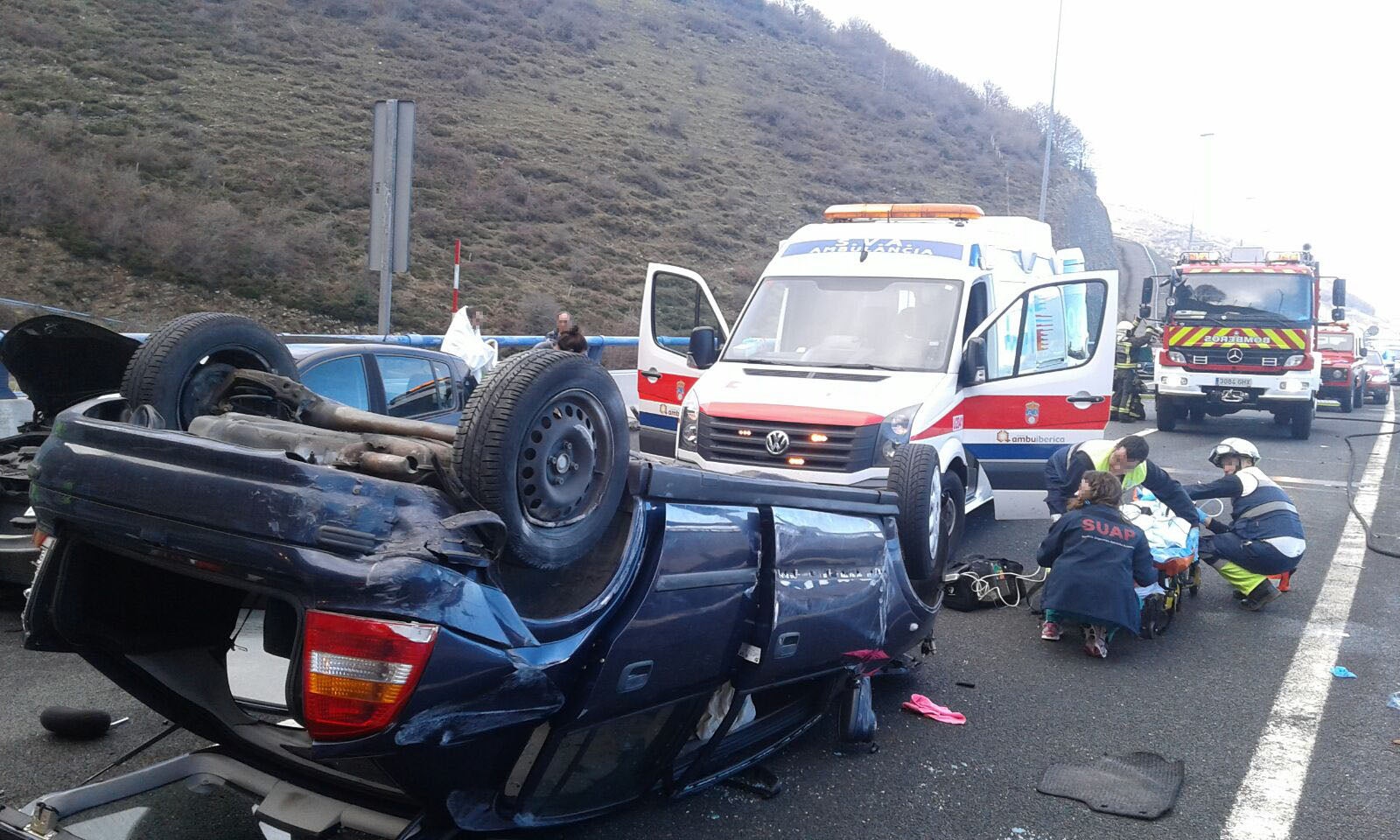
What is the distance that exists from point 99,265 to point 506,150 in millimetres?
18514

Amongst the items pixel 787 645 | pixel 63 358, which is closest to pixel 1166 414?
pixel 787 645

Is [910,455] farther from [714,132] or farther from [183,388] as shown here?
[714,132]

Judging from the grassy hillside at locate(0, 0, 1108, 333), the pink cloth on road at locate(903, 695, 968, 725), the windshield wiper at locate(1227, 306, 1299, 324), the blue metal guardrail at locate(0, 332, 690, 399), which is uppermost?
the grassy hillside at locate(0, 0, 1108, 333)

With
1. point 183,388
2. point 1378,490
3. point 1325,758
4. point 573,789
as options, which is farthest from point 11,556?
point 1378,490

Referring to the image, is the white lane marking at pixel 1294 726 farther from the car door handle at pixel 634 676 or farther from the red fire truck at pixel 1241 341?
the red fire truck at pixel 1241 341

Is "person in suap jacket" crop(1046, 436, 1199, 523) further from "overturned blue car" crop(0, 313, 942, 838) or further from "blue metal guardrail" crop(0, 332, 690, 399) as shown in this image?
"overturned blue car" crop(0, 313, 942, 838)

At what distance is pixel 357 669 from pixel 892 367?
646cm

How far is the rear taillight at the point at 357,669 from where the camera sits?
100.0 inches

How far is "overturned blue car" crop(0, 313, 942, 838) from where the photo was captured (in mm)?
2590

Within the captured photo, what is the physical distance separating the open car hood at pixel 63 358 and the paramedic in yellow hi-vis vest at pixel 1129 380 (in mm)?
18042

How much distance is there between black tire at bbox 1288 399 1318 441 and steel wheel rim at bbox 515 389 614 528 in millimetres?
18053

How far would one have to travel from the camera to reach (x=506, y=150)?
126 feet

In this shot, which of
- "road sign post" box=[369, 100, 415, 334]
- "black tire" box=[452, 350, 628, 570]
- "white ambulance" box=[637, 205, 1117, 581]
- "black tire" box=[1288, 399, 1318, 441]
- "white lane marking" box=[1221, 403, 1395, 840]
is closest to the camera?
"black tire" box=[452, 350, 628, 570]

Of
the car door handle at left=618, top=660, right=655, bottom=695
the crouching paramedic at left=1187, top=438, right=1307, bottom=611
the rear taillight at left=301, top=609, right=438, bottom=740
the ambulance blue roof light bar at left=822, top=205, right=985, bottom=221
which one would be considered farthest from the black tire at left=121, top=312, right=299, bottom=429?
the ambulance blue roof light bar at left=822, top=205, right=985, bottom=221
